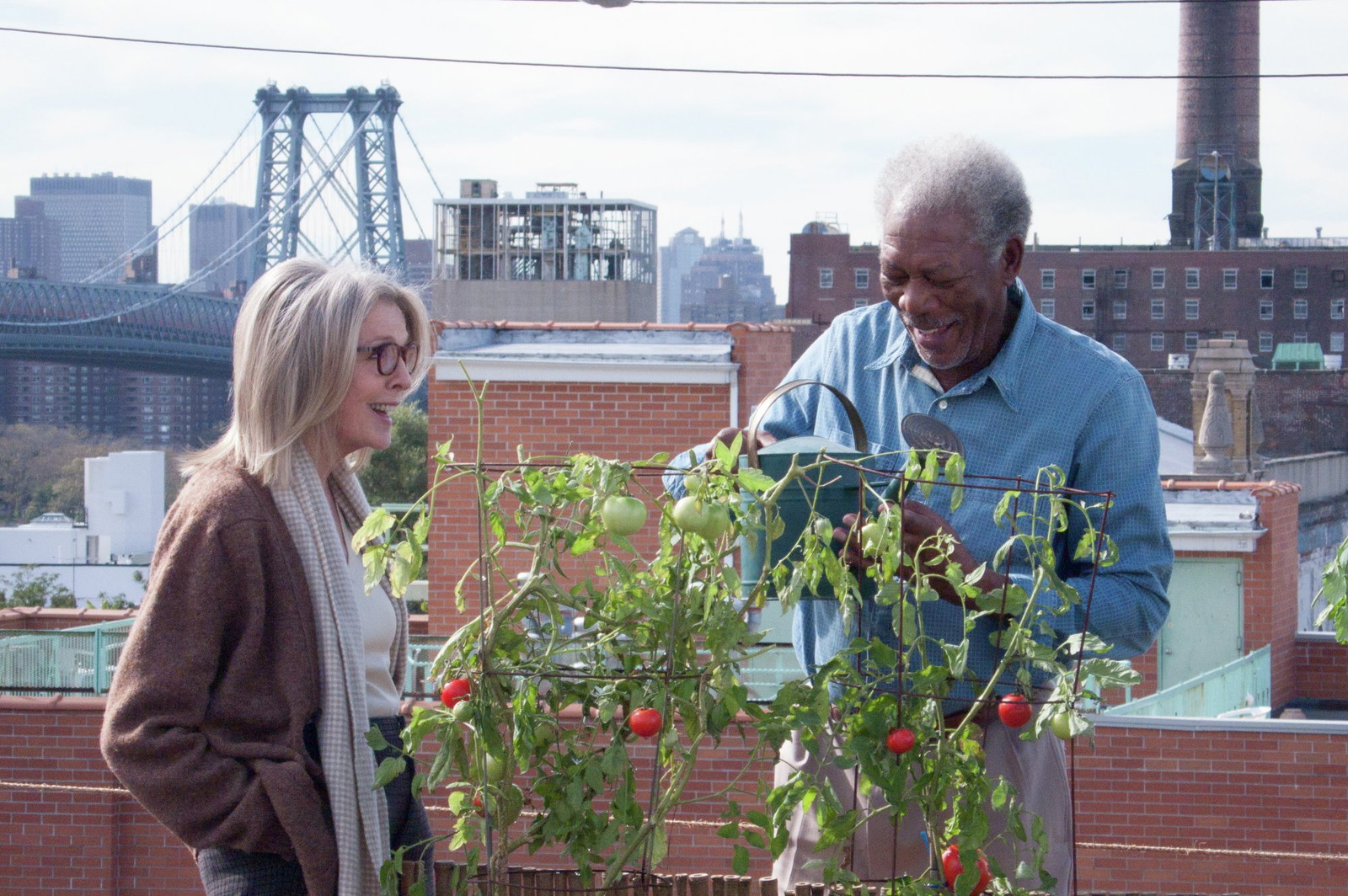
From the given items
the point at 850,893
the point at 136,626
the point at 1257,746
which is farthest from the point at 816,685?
the point at 1257,746

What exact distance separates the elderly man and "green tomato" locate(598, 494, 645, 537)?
472 mm

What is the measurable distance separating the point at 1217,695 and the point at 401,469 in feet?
75.0

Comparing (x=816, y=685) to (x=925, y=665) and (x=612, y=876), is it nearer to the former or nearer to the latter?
Answer: (x=925, y=665)

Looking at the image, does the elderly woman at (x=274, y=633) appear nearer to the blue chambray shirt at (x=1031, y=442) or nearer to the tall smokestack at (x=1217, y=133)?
the blue chambray shirt at (x=1031, y=442)

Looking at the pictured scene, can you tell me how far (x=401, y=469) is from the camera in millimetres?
28984

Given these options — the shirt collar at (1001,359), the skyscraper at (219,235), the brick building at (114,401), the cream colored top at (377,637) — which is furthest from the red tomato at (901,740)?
the skyscraper at (219,235)

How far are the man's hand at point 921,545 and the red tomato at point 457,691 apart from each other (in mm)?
404

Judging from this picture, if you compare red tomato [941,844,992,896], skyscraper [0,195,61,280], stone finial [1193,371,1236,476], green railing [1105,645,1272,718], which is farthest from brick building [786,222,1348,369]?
red tomato [941,844,992,896]

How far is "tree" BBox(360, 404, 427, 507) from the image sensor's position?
2858 cm

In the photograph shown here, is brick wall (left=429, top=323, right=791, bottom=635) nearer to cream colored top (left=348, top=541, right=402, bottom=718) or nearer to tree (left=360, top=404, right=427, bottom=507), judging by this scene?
cream colored top (left=348, top=541, right=402, bottom=718)

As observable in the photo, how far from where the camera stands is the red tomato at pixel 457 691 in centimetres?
145

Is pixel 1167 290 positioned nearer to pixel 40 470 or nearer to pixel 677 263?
pixel 40 470

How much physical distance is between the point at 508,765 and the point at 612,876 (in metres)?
0.16

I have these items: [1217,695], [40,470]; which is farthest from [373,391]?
[40,470]
